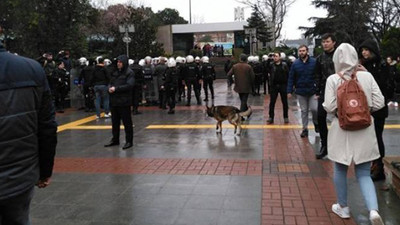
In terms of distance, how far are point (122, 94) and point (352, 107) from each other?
17.1 feet

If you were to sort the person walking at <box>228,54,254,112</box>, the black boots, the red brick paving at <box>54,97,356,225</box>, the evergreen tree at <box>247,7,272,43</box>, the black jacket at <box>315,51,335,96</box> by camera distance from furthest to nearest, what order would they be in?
the evergreen tree at <box>247,7,272,43</box> < the person walking at <box>228,54,254,112</box> < the black boots < the black jacket at <box>315,51,335,96</box> < the red brick paving at <box>54,97,356,225</box>

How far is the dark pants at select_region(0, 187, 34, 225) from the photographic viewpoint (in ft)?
8.83

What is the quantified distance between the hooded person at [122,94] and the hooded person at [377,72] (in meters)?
4.51

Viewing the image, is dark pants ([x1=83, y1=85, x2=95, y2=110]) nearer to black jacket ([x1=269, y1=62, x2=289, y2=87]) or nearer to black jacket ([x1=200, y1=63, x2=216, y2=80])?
black jacket ([x1=200, y1=63, x2=216, y2=80])

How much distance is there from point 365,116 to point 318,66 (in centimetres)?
339

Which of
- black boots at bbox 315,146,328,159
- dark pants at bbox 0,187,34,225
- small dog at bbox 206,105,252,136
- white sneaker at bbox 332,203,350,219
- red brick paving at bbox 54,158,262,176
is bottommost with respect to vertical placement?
red brick paving at bbox 54,158,262,176

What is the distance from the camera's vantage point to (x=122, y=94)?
8.46 metres

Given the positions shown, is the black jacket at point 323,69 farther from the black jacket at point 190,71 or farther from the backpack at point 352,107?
the black jacket at point 190,71

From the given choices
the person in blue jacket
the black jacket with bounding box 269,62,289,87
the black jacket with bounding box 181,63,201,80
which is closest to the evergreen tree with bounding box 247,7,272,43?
the black jacket with bounding box 181,63,201,80

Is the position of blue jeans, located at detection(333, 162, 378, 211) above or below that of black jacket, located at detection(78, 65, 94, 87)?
below

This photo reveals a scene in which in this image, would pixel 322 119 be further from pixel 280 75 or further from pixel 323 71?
pixel 280 75

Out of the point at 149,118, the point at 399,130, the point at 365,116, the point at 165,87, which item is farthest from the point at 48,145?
the point at 165,87

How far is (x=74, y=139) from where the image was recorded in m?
9.87

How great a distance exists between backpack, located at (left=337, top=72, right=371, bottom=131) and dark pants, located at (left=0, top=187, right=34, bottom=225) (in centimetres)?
277
